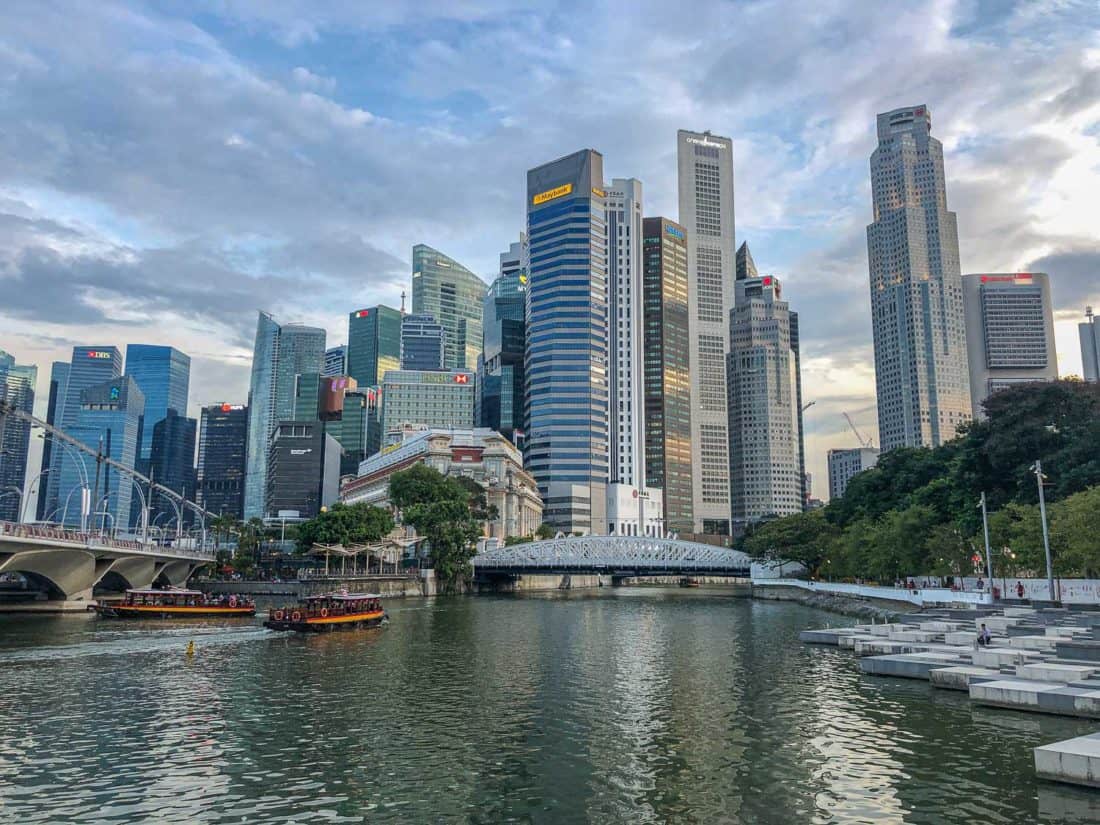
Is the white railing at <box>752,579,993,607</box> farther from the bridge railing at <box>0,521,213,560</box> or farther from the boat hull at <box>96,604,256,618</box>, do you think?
the bridge railing at <box>0,521,213,560</box>

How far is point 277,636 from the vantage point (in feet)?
242

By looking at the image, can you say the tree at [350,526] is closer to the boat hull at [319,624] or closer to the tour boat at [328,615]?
the tour boat at [328,615]

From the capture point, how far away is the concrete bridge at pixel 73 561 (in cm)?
8288

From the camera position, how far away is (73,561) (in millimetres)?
98688

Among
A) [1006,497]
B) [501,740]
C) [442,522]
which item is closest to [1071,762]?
[501,740]

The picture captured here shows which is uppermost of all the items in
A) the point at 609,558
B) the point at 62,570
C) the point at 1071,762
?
the point at 609,558

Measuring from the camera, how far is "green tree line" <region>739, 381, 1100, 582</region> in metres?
80.5

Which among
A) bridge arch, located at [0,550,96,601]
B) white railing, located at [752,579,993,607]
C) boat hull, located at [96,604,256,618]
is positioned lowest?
boat hull, located at [96,604,256,618]

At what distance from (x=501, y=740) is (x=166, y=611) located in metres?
73.2

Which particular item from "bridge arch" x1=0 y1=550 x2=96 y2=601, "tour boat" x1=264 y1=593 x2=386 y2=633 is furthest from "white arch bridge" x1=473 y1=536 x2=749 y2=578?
"tour boat" x1=264 y1=593 x2=386 y2=633

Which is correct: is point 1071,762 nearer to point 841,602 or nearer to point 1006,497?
point 1006,497

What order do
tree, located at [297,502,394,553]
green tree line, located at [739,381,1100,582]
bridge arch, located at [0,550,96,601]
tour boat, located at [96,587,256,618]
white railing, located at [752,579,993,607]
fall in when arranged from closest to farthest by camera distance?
green tree line, located at [739,381,1100,582], white railing, located at [752,579,993,607], bridge arch, located at [0,550,96,601], tour boat, located at [96,587,256,618], tree, located at [297,502,394,553]

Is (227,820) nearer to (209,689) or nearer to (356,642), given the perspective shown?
(209,689)

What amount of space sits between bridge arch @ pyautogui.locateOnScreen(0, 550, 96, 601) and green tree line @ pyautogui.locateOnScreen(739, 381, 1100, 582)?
331 ft
